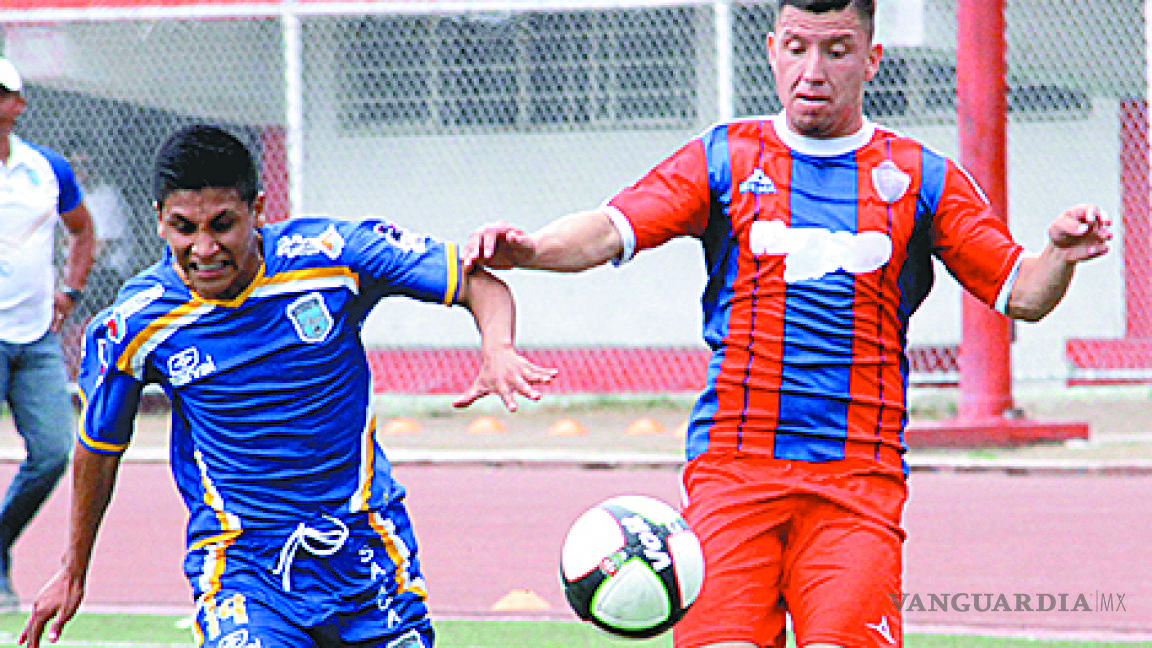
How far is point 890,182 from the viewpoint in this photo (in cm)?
386

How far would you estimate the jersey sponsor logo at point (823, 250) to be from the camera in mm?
3783

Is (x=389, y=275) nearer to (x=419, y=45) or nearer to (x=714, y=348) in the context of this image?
(x=714, y=348)

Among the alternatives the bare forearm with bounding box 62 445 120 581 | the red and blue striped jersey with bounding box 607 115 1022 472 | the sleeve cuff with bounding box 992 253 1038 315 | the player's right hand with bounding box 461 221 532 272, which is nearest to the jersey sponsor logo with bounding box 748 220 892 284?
the red and blue striped jersey with bounding box 607 115 1022 472

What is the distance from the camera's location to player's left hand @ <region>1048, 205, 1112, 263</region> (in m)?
→ 3.61

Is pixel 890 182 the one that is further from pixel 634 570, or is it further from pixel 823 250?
pixel 634 570

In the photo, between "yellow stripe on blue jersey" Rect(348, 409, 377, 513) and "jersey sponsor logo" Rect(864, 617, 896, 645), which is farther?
"yellow stripe on blue jersey" Rect(348, 409, 377, 513)

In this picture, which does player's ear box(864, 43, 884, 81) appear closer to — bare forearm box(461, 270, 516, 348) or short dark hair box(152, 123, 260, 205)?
bare forearm box(461, 270, 516, 348)

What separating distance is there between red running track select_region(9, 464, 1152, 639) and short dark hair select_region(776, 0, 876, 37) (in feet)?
11.9

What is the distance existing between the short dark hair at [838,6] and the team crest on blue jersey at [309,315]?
1.34m

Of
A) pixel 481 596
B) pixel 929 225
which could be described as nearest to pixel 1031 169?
pixel 481 596

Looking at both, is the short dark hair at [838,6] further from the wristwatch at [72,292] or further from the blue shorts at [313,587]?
the wristwatch at [72,292]

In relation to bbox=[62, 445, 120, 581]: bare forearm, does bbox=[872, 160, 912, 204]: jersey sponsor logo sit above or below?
above

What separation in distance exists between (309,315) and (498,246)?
61 centimetres

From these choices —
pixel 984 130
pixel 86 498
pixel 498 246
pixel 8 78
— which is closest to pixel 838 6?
pixel 498 246
